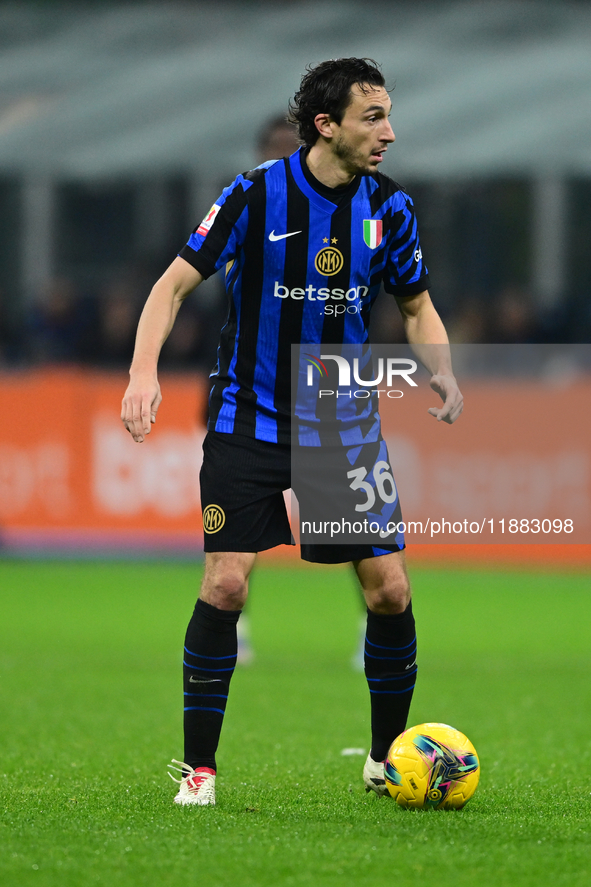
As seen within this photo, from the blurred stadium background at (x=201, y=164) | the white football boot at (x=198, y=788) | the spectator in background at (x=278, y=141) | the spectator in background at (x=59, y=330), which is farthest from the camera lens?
the spectator in background at (x=59, y=330)

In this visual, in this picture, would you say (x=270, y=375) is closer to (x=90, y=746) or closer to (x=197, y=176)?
(x=90, y=746)

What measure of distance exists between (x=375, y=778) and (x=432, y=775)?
11.7 inches

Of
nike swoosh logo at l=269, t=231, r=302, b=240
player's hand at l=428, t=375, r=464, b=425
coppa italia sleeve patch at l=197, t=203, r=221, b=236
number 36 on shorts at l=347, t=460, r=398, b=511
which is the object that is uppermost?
coppa italia sleeve patch at l=197, t=203, r=221, b=236

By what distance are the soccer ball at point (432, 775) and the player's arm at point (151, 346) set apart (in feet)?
4.02

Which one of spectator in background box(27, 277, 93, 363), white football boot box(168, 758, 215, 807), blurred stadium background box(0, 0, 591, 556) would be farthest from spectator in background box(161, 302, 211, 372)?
white football boot box(168, 758, 215, 807)

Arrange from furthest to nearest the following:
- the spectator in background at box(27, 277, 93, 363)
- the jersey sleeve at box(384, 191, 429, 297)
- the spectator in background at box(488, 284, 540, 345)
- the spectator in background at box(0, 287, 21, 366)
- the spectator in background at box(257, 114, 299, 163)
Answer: the spectator in background at box(27, 277, 93, 363), the spectator in background at box(0, 287, 21, 366), the spectator in background at box(488, 284, 540, 345), the spectator in background at box(257, 114, 299, 163), the jersey sleeve at box(384, 191, 429, 297)

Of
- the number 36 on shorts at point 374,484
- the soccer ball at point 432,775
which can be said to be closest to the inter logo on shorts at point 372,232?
the number 36 on shorts at point 374,484

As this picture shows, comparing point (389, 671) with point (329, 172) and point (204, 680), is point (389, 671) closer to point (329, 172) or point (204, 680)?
point (204, 680)

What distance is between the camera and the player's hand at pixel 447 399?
13.6 feet

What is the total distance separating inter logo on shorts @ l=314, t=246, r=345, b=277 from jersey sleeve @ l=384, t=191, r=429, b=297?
0.21m

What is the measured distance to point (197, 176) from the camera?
1741cm

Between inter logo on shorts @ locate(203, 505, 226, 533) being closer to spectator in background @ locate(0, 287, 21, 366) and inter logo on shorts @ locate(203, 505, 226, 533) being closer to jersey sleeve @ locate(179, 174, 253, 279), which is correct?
jersey sleeve @ locate(179, 174, 253, 279)

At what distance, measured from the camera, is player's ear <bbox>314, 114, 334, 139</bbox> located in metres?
4.08

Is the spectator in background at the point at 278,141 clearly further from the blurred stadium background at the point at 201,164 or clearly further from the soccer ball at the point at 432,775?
the blurred stadium background at the point at 201,164
